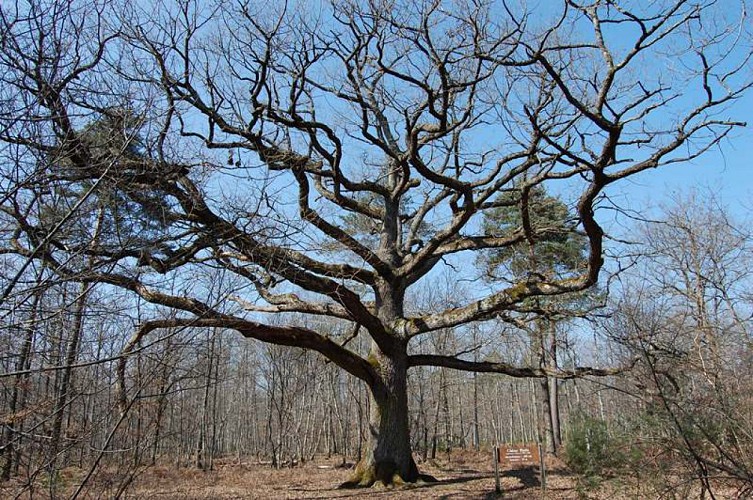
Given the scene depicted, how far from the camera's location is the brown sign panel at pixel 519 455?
1099cm

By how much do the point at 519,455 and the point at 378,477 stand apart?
10.0 feet

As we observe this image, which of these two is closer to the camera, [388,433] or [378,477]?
[378,477]

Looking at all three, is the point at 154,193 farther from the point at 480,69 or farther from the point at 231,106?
the point at 480,69

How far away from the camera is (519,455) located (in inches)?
435

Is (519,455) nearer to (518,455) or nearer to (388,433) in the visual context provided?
(518,455)

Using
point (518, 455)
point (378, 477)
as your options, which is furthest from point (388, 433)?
point (518, 455)

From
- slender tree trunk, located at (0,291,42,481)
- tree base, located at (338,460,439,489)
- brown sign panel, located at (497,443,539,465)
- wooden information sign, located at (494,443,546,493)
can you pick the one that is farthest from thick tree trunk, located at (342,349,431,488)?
A: slender tree trunk, located at (0,291,42,481)

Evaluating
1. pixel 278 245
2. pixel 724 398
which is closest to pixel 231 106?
pixel 278 245

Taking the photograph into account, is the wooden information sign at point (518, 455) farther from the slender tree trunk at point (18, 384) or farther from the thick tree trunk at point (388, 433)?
the slender tree trunk at point (18, 384)

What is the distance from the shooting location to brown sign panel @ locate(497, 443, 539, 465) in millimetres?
10992

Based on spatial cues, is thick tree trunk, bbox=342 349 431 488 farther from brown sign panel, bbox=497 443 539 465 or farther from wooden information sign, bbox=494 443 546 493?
brown sign panel, bbox=497 443 539 465

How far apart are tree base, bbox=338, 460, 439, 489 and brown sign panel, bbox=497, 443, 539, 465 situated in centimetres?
192

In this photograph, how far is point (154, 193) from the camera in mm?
3820

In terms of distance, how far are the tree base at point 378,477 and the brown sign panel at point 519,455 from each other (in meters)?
1.92
